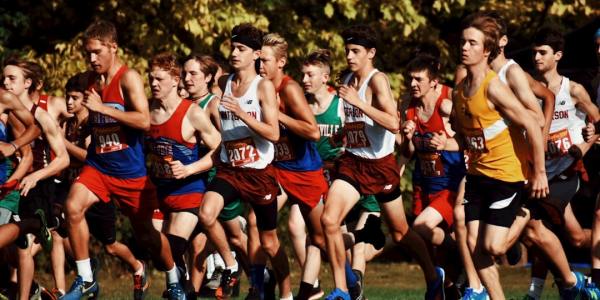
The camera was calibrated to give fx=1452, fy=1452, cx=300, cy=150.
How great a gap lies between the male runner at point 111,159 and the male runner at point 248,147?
612mm

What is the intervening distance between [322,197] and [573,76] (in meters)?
5.59

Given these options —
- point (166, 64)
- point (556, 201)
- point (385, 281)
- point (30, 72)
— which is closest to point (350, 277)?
point (556, 201)

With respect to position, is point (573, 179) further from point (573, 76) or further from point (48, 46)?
point (48, 46)

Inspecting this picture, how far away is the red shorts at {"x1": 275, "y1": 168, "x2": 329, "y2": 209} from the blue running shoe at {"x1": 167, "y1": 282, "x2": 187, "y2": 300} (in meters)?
1.23

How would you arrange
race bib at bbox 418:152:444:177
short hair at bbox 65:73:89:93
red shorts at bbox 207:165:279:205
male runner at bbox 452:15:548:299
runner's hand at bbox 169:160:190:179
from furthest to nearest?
race bib at bbox 418:152:444:177 < short hair at bbox 65:73:89:93 < red shorts at bbox 207:165:279:205 < runner's hand at bbox 169:160:190:179 < male runner at bbox 452:15:548:299

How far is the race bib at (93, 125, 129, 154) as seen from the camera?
11.5 metres

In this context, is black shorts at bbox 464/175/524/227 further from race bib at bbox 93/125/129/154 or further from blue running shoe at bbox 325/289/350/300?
race bib at bbox 93/125/129/154

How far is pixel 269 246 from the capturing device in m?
11.7

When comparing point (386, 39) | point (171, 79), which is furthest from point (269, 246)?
point (386, 39)

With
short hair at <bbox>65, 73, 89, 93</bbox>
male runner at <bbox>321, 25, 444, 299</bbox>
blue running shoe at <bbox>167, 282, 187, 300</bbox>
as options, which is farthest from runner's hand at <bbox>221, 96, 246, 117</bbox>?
blue running shoe at <bbox>167, 282, 187, 300</bbox>

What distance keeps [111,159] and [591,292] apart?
13.0 feet

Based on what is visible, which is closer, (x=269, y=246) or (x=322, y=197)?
(x=269, y=246)

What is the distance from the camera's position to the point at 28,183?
1134 centimetres

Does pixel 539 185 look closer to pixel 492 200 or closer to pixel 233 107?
pixel 492 200
